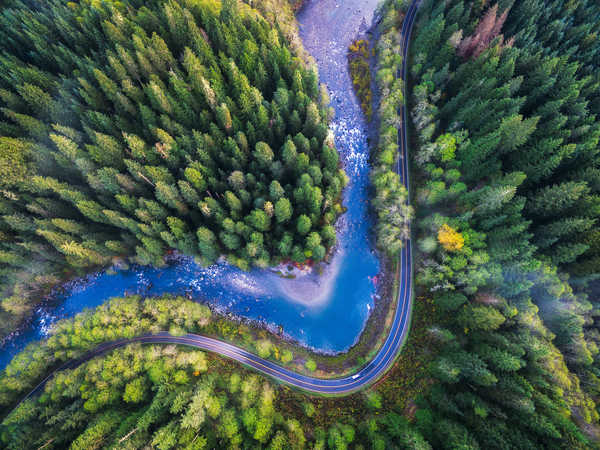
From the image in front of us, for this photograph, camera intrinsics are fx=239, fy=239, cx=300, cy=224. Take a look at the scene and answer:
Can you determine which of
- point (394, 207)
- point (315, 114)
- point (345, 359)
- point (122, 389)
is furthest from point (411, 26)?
point (122, 389)

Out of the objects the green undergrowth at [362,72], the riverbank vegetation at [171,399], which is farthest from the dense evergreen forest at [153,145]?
the green undergrowth at [362,72]

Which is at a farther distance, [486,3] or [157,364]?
[486,3]

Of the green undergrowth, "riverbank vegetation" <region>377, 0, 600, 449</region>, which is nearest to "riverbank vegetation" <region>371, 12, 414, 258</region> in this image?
"riverbank vegetation" <region>377, 0, 600, 449</region>

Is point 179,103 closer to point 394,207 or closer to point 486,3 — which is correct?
point 394,207

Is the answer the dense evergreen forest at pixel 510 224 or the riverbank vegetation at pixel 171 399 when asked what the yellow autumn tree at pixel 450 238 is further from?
the riverbank vegetation at pixel 171 399

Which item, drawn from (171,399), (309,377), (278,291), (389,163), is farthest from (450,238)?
(171,399)
